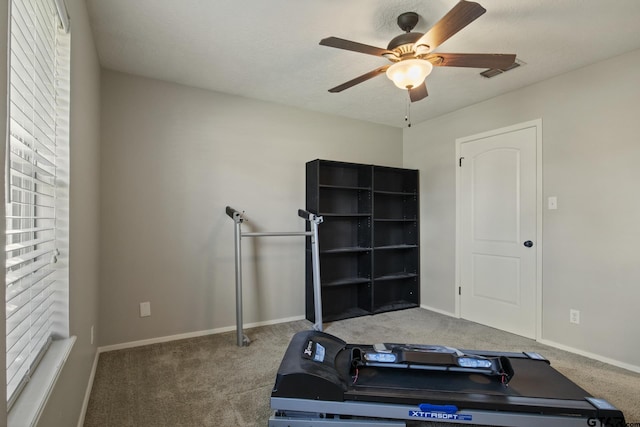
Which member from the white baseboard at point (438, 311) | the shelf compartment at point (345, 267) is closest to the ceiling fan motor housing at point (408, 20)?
the shelf compartment at point (345, 267)

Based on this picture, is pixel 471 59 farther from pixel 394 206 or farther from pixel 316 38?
pixel 394 206

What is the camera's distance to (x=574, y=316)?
297 cm

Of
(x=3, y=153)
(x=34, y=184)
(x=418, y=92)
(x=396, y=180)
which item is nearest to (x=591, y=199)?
(x=418, y=92)

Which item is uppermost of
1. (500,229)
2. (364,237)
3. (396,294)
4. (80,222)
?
(80,222)

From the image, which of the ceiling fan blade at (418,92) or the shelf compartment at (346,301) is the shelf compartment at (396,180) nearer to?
the shelf compartment at (346,301)

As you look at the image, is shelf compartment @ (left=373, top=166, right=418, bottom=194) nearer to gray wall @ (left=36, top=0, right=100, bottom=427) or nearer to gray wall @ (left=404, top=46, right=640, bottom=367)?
gray wall @ (left=404, top=46, right=640, bottom=367)

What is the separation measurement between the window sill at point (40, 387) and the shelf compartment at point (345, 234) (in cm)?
277

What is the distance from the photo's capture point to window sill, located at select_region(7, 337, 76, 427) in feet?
3.37

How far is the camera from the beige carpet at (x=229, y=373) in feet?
6.59

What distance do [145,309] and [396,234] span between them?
312 cm

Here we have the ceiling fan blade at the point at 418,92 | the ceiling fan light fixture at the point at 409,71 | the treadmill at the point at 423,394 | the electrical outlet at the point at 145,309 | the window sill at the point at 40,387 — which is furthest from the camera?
the electrical outlet at the point at 145,309

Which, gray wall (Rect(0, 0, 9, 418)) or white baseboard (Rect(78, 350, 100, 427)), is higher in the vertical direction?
gray wall (Rect(0, 0, 9, 418))

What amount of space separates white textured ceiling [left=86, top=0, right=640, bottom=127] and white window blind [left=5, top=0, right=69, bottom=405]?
861 millimetres

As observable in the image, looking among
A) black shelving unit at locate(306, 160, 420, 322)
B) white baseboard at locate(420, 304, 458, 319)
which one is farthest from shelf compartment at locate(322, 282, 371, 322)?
white baseboard at locate(420, 304, 458, 319)
